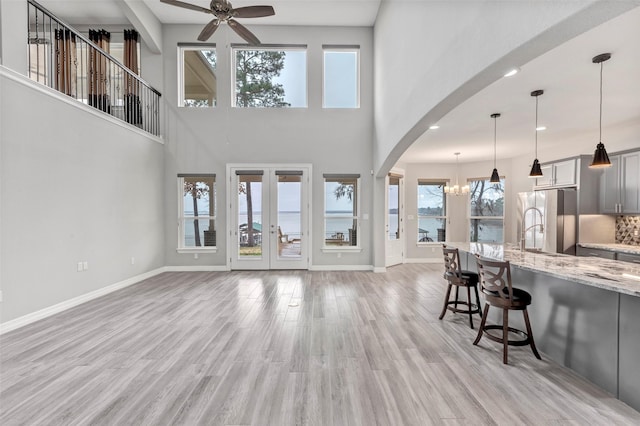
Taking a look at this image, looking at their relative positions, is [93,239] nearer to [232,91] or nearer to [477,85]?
[232,91]

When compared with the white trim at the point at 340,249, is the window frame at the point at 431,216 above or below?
above

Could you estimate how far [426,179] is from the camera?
26.4ft

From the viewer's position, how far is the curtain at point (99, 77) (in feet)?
17.8

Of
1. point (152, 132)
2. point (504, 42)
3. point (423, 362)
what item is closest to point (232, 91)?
point (152, 132)

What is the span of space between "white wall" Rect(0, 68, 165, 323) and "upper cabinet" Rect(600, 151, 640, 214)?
8.89m

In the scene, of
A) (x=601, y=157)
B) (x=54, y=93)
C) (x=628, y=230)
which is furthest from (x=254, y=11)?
(x=628, y=230)

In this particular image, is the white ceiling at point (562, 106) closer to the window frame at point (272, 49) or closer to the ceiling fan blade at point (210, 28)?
the window frame at point (272, 49)

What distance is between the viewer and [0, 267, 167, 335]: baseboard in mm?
3335

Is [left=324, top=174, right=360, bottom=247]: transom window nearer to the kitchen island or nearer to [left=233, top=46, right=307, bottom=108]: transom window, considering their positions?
[left=233, top=46, right=307, bottom=108]: transom window

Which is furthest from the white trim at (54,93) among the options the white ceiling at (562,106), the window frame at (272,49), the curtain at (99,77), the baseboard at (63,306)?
the white ceiling at (562,106)

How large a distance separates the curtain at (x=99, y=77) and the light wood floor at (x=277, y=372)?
4136 mm

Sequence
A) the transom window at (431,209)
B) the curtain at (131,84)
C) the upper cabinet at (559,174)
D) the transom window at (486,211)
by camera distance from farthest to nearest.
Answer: the transom window at (431,209) → the transom window at (486,211) → the curtain at (131,84) → the upper cabinet at (559,174)

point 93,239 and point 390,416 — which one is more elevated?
point 93,239

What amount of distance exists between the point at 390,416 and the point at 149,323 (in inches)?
124
